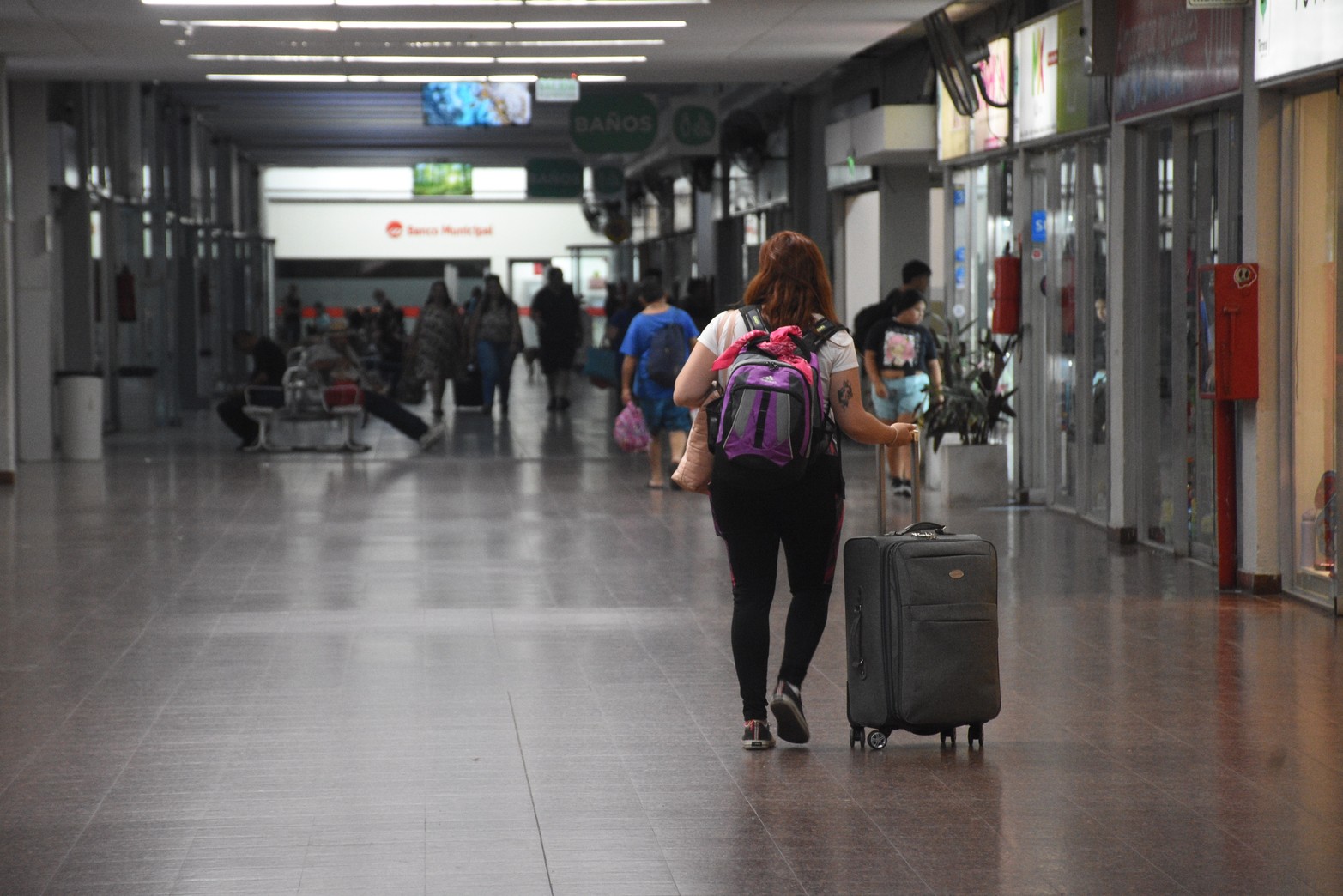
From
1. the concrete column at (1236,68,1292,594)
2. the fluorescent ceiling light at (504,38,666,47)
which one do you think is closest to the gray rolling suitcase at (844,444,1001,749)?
the concrete column at (1236,68,1292,594)

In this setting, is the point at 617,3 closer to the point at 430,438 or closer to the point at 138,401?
the point at 430,438

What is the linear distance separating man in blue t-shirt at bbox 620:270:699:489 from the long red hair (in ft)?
23.8

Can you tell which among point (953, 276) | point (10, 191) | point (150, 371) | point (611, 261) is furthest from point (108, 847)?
point (611, 261)

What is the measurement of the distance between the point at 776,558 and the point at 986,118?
8.20 meters

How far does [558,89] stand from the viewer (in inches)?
648

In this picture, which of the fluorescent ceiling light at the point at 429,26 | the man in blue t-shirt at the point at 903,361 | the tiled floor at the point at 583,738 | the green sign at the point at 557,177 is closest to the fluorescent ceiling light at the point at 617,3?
the fluorescent ceiling light at the point at 429,26

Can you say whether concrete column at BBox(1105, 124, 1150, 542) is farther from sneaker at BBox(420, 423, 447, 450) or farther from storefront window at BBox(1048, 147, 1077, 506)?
sneaker at BBox(420, 423, 447, 450)

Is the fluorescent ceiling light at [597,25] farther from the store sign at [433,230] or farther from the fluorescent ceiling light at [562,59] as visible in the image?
the store sign at [433,230]

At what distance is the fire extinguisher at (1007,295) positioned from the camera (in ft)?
40.8

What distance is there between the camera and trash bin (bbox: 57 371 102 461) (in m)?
16.1

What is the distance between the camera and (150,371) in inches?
782

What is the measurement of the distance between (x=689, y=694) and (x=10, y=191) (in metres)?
10.8

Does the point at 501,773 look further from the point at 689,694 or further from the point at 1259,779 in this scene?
the point at 1259,779

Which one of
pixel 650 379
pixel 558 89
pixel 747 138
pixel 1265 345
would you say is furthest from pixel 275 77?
pixel 1265 345
